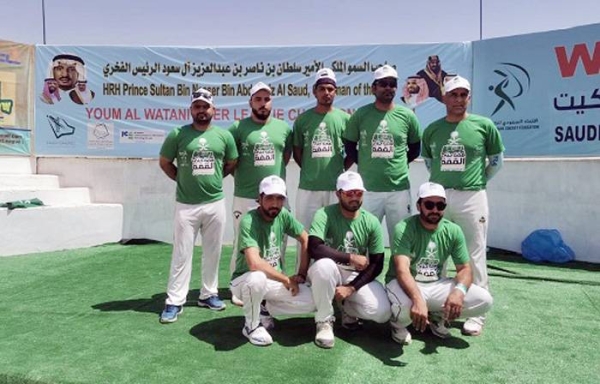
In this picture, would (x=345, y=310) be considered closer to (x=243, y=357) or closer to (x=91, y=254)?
(x=243, y=357)

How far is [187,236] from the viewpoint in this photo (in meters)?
4.26

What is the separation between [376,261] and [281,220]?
77cm

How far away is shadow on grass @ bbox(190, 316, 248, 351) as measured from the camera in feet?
11.7

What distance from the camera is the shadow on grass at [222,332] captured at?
3574mm

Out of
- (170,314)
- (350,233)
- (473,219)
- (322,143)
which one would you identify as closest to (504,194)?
(473,219)

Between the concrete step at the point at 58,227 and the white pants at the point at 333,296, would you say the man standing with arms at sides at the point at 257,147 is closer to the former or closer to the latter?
the white pants at the point at 333,296

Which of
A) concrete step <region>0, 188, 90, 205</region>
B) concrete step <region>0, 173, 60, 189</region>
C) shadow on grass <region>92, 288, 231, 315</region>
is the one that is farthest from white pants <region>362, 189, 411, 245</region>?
concrete step <region>0, 173, 60, 189</region>

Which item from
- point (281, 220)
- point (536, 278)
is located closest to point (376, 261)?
point (281, 220)

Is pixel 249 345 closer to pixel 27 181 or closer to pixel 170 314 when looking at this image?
pixel 170 314

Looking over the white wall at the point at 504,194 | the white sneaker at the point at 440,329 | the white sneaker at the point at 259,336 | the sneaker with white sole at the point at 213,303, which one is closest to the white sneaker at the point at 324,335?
the white sneaker at the point at 259,336

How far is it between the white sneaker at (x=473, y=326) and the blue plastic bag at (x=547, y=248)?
383 cm

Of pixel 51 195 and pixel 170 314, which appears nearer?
pixel 170 314

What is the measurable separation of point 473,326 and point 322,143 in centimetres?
189

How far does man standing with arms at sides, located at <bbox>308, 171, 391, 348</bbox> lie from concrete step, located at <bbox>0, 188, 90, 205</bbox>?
19.8 ft
